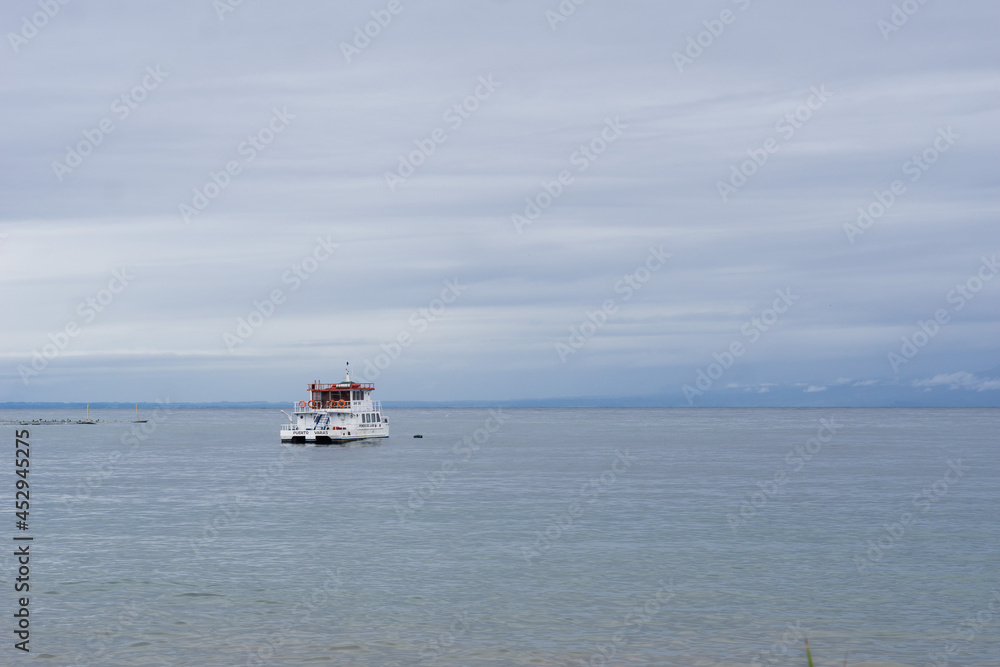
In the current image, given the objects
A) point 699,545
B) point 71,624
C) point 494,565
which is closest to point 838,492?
point 699,545

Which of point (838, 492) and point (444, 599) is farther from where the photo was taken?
point (838, 492)

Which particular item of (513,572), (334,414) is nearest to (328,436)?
(334,414)

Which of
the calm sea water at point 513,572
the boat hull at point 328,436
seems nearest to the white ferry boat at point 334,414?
the boat hull at point 328,436

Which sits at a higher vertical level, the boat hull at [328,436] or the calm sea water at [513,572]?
the boat hull at [328,436]

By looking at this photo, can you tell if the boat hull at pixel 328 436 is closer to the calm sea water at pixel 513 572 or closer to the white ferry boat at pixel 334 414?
the white ferry boat at pixel 334 414

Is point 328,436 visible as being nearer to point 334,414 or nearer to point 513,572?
point 334,414

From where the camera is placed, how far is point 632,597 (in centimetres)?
2886

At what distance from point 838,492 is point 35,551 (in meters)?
44.0

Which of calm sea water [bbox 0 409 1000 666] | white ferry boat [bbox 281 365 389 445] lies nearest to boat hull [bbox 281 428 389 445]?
white ferry boat [bbox 281 365 389 445]

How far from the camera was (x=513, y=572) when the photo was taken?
3312cm

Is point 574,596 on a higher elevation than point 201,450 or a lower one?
lower

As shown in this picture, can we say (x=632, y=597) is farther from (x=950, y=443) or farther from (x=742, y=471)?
(x=950, y=443)

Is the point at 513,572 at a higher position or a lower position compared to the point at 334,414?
lower

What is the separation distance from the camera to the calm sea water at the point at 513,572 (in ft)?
78.2
